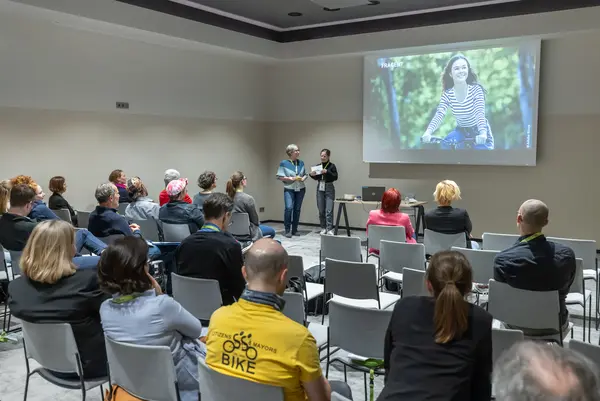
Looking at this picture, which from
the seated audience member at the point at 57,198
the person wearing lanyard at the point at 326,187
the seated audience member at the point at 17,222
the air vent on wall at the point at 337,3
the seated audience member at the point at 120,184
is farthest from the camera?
the person wearing lanyard at the point at 326,187

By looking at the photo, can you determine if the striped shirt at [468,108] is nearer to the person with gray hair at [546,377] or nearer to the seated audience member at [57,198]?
the seated audience member at [57,198]

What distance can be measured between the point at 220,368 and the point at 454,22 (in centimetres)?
784

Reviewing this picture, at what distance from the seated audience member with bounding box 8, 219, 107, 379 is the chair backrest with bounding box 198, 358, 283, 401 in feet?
2.82

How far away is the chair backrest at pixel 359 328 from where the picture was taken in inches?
112

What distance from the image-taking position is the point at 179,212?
546 cm

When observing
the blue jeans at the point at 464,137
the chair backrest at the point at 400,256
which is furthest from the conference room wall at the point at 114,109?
the chair backrest at the point at 400,256

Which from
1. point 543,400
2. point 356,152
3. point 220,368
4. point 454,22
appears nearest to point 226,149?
point 356,152

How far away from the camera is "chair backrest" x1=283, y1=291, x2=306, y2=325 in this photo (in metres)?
3.15

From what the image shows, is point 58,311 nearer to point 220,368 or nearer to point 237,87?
point 220,368

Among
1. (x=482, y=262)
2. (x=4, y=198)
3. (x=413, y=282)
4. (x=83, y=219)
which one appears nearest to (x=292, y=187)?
(x=83, y=219)

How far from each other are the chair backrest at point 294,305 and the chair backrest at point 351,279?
3.22 ft

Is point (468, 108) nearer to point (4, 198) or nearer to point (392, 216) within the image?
point (392, 216)

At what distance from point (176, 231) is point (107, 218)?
2.77 feet

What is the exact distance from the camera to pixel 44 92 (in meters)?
7.33
